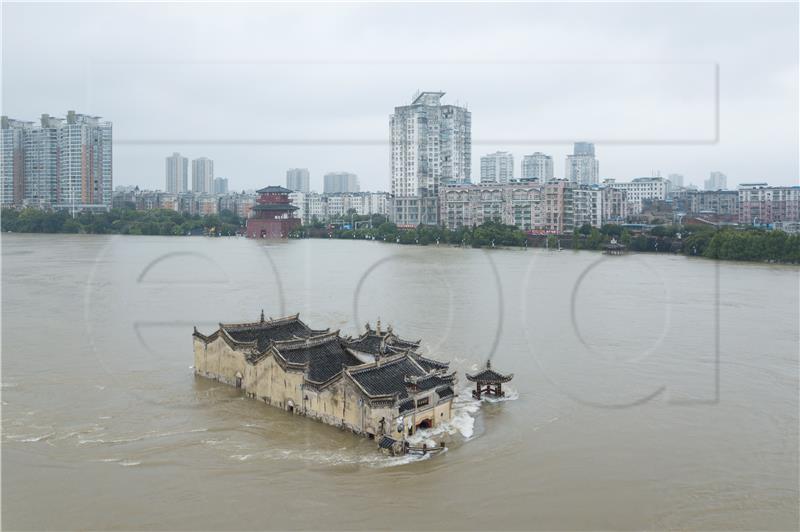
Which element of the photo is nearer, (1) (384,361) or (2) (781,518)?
(2) (781,518)

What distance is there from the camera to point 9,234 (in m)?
46.3

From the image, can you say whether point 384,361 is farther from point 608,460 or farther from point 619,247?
point 619,247

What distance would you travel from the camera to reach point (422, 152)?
5316 cm

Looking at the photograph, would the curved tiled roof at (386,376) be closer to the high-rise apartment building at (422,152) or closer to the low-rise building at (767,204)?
the high-rise apartment building at (422,152)

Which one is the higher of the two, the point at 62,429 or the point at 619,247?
the point at 619,247

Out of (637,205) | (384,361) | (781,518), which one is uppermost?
(637,205)

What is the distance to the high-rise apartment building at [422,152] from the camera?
173 ft

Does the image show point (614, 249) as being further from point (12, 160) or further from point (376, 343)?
point (12, 160)

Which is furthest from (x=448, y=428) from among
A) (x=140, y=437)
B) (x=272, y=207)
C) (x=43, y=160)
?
(x=43, y=160)

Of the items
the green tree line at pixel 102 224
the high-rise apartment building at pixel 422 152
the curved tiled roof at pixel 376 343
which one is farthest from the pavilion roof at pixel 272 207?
the curved tiled roof at pixel 376 343

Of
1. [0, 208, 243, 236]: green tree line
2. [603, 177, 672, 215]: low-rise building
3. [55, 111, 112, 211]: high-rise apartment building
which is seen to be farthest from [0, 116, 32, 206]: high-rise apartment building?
[603, 177, 672, 215]: low-rise building

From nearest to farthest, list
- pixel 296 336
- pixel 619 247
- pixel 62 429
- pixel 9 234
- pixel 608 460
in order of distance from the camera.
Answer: pixel 608 460 → pixel 62 429 → pixel 296 336 → pixel 619 247 → pixel 9 234

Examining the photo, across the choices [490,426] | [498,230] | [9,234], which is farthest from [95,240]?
[490,426]

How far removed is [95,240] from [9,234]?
10.0 m
